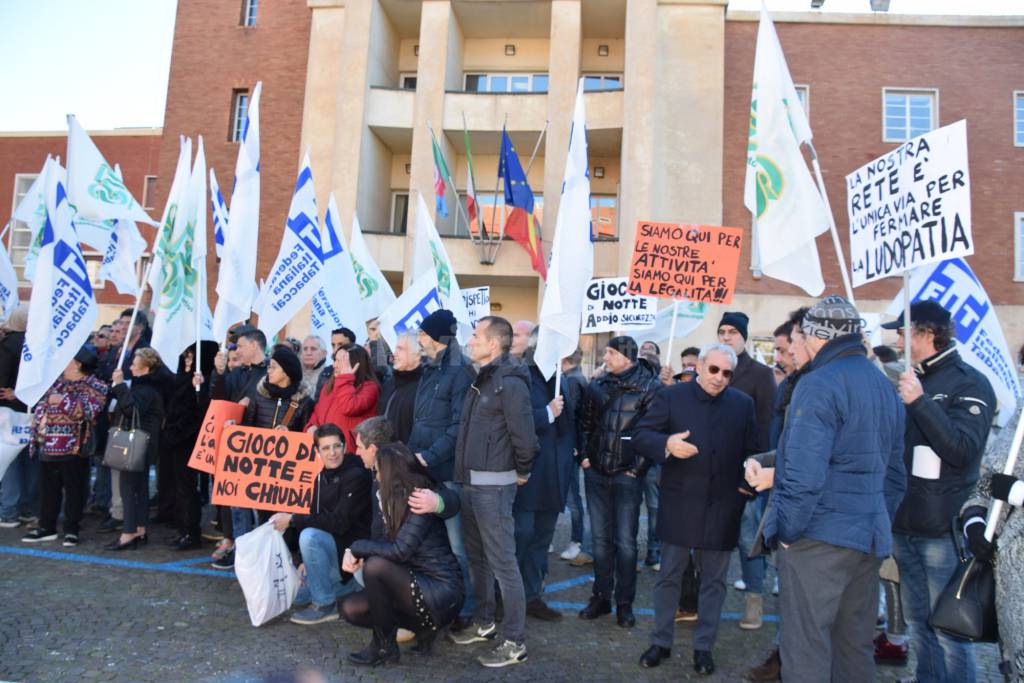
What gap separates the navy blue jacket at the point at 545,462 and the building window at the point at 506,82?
17.9m

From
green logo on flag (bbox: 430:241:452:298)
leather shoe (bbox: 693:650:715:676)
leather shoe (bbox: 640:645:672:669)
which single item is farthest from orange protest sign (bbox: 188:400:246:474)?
leather shoe (bbox: 693:650:715:676)

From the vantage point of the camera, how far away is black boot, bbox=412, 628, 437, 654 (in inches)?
193

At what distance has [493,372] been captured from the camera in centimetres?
508

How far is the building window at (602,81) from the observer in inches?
853

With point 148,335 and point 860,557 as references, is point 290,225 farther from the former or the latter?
point 860,557

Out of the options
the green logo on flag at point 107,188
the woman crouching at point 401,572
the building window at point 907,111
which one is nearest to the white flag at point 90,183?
the green logo on flag at point 107,188

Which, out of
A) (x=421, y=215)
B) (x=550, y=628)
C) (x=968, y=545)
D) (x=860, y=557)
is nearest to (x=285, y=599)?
(x=550, y=628)

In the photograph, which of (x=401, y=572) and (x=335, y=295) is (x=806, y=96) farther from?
(x=401, y=572)

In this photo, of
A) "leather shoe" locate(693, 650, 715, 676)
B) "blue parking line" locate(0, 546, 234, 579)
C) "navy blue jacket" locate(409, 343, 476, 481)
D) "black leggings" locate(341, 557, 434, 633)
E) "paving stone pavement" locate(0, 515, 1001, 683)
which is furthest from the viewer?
"blue parking line" locate(0, 546, 234, 579)

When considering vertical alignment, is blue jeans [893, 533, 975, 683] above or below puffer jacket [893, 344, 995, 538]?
below

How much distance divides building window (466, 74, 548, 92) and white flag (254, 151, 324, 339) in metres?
15.7

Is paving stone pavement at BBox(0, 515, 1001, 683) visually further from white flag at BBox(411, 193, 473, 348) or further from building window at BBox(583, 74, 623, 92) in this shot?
building window at BBox(583, 74, 623, 92)

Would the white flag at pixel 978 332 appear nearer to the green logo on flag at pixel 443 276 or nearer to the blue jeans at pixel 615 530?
the blue jeans at pixel 615 530

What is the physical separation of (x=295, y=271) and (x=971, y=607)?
663 cm
